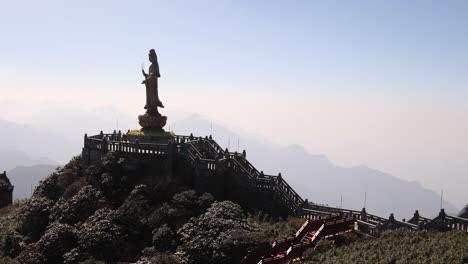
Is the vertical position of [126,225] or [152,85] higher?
[152,85]

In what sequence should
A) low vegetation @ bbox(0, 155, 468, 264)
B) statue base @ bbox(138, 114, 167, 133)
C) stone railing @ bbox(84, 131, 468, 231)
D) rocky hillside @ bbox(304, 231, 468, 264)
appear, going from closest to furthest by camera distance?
rocky hillside @ bbox(304, 231, 468, 264), low vegetation @ bbox(0, 155, 468, 264), stone railing @ bbox(84, 131, 468, 231), statue base @ bbox(138, 114, 167, 133)

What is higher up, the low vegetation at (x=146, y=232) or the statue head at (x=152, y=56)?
the statue head at (x=152, y=56)

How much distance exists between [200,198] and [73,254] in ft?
24.9

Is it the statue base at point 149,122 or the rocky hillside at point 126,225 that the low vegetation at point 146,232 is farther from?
the statue base at point 149,122

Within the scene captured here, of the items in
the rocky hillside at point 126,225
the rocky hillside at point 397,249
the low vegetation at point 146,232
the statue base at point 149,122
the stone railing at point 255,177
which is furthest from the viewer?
the statue base at point 149,122

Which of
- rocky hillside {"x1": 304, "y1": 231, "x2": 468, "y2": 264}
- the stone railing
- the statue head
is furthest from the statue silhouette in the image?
rocky hillside {"x1": 304, "y1": 231, "x2": 468, "y2": 264}

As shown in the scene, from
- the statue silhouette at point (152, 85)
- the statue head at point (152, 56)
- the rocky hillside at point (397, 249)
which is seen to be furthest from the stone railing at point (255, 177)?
the statue head at point (152, 56)

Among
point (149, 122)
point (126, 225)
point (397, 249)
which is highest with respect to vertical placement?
point (149, 122)

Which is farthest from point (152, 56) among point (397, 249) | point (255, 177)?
point (397, 249)

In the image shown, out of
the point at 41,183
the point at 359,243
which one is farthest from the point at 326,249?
the point at 41,183

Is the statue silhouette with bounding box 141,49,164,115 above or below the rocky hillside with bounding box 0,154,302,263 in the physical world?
above

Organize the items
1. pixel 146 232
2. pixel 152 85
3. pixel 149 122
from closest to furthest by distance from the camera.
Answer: pixel 146 232, pixel 149 122, pixel 152 85

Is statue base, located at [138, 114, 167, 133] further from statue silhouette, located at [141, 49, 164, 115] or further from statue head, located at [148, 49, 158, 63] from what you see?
statue head, located at [148, 49, 158, 63]

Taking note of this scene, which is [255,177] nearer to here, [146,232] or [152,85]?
[146,232]
